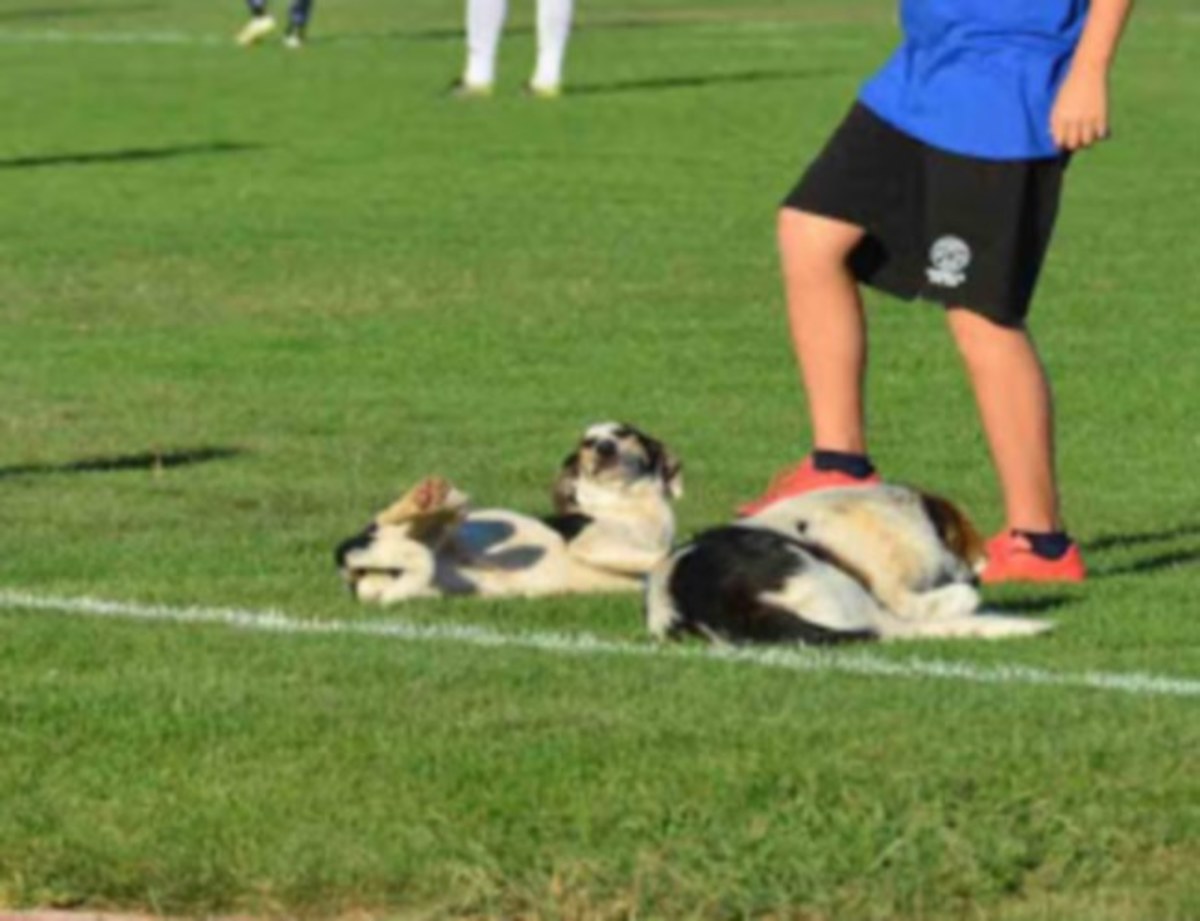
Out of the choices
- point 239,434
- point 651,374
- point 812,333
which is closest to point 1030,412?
point 812,333

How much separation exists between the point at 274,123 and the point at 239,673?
2591 cm

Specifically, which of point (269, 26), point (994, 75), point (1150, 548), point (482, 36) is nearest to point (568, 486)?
point (994, 75)

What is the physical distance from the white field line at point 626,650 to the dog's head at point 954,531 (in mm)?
714

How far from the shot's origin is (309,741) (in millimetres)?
8289

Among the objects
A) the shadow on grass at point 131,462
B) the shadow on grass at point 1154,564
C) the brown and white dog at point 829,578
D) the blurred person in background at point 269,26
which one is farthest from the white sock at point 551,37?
the brown and white dog at point 829,578

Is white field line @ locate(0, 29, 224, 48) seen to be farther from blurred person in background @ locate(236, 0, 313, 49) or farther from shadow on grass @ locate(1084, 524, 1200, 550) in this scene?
shadow on grass @ locate(1084, 524, 1200, 550)

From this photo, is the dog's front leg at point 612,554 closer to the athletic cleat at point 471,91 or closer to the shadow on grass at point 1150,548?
the shadow on grass at point 1150,548

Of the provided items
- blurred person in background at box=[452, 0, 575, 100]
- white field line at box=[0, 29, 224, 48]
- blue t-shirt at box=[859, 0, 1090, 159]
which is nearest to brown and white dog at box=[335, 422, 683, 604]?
blue t-shirt at box=[859, 0, 1090, 159]

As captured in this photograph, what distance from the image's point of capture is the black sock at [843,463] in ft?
37.3

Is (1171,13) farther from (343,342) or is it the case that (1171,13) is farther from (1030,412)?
(1030,412)

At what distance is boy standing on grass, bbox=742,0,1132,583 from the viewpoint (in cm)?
Answer: 1100

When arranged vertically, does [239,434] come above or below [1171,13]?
above

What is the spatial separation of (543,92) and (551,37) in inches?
18.5

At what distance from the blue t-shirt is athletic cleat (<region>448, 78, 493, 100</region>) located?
85.6 ft
